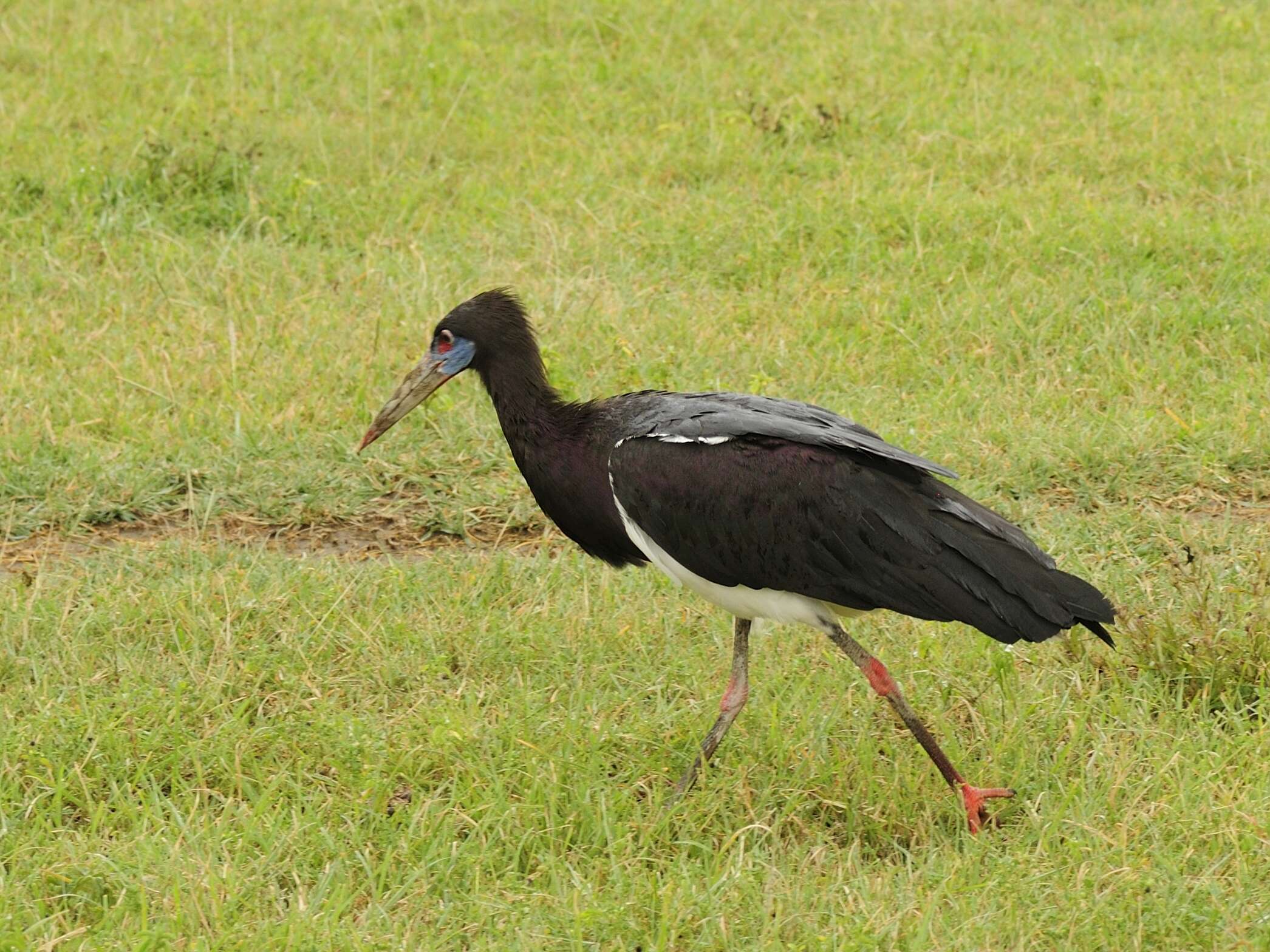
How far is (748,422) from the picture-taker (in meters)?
4.35

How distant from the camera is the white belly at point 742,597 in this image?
170 inches

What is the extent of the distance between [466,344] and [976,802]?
1.95m

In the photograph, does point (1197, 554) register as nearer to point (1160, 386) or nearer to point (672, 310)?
point (1160, 386)

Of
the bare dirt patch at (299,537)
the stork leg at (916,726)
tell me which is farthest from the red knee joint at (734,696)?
the bare dirt patch at (299,537)

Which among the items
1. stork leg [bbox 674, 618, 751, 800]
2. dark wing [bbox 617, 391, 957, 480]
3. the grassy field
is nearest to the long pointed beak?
the grassy field

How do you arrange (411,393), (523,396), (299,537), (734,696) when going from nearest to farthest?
(734,696) < (523,396) < (411,393) < (299,537)

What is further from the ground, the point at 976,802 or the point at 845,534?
the point at 845,534

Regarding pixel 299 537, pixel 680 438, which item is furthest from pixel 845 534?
pixel 299 537

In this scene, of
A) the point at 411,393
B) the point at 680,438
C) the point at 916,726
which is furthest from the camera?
the point at 411,393

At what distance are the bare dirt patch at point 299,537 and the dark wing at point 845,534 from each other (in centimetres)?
152

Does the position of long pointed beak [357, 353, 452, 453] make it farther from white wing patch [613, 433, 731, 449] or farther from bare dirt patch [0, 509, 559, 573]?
white wing patch [613, 433, 731, 449]

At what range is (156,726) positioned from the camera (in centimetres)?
445

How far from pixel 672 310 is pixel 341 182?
211 centimetres

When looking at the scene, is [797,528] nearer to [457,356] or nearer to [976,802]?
[976,802]
